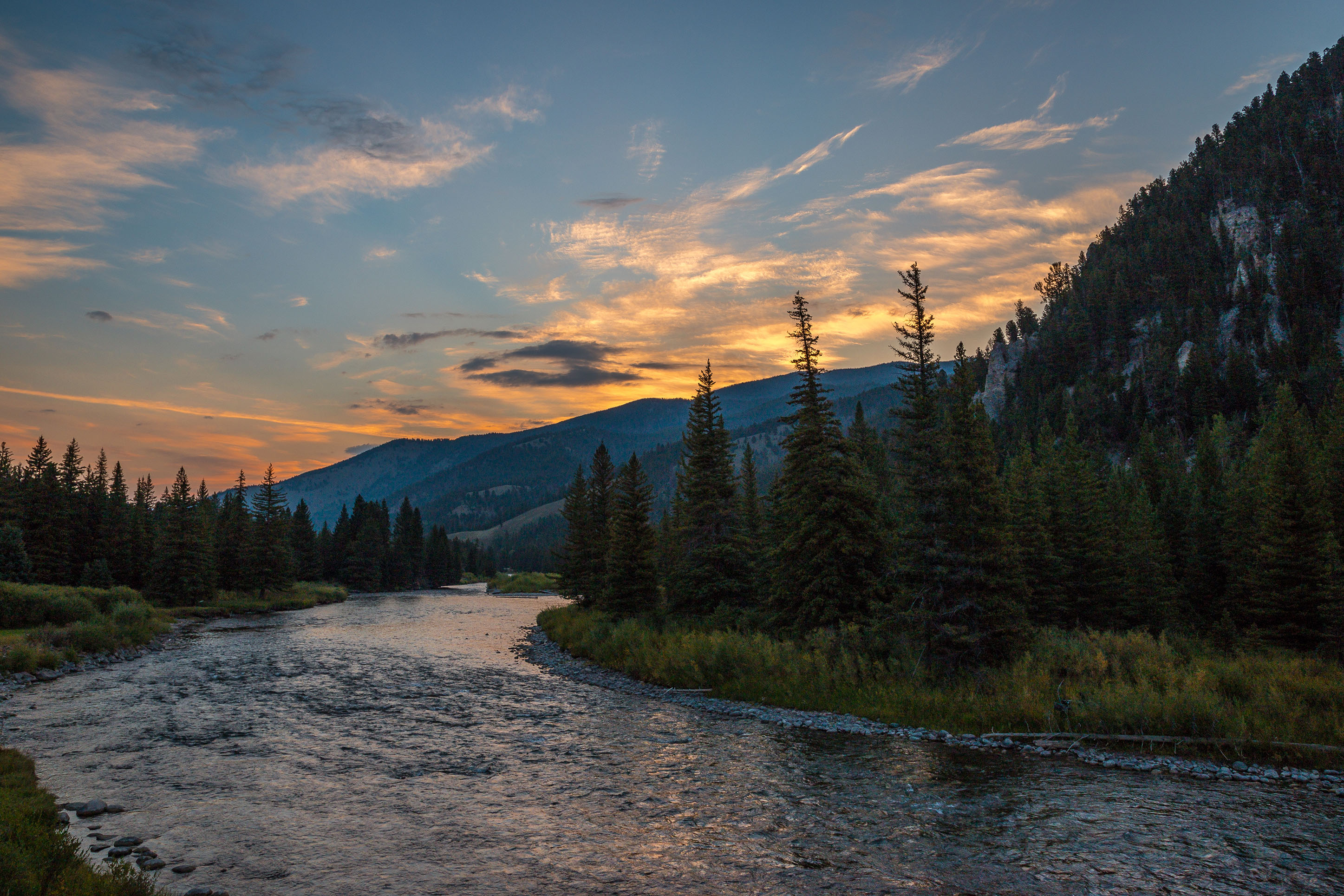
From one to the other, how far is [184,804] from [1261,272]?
22149 cm

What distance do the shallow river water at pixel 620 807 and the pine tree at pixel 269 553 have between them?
65610mm

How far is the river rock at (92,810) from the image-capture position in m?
13.4

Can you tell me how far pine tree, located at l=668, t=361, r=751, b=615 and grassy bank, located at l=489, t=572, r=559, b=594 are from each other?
295ft

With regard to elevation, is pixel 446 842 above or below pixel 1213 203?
below

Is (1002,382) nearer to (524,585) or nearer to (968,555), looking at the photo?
(524,585)

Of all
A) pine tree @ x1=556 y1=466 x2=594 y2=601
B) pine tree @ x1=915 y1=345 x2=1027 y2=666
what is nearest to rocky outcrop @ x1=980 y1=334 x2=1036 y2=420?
pine tree @ x1=556 y1=466 x2=594 y2=601

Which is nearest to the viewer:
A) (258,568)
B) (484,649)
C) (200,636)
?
(484,649)

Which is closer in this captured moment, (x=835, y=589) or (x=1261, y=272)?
(x=835, y=589)

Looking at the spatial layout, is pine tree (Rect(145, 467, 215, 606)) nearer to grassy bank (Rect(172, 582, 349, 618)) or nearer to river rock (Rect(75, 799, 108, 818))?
grassy bank (Rect(172, 582, 349, 618))

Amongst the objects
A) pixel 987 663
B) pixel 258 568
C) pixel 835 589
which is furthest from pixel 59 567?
pixel 987 663

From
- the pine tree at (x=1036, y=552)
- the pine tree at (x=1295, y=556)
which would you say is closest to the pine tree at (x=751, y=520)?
the pine tree at (x=1036, y=552)

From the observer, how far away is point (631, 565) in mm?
43969

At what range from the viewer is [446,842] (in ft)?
41.1

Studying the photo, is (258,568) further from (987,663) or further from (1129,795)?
(1129,795)
